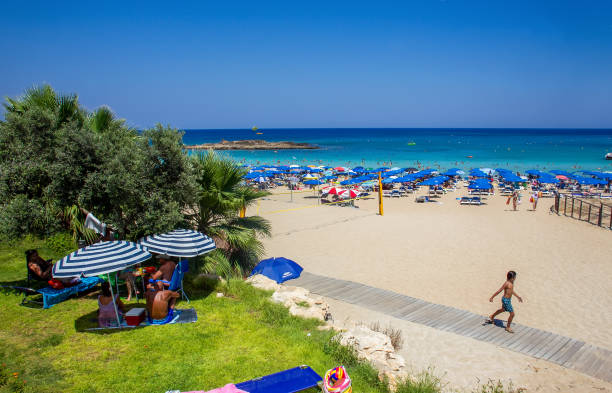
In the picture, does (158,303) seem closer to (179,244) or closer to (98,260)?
(179,244)

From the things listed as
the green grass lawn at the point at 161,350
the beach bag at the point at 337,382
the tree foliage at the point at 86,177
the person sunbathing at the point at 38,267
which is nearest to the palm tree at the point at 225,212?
the tree foliage at the point at 86,177

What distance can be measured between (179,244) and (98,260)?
1.37 metres

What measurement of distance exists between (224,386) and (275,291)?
3610 mm

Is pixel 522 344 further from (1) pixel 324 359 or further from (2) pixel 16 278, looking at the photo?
(2) pixel 16 278

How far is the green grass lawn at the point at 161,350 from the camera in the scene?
14.7 feet

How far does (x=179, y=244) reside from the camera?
644 centimetres

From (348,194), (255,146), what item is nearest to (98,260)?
(348,194)

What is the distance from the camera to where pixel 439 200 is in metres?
27.6

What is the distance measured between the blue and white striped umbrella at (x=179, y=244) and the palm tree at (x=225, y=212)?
1.32 meters

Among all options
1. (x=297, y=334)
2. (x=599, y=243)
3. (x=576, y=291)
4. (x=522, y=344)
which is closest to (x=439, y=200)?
(x=599, y=243)

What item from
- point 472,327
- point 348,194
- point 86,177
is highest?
point 86,177

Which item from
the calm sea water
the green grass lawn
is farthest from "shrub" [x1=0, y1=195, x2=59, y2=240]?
the calm sea water

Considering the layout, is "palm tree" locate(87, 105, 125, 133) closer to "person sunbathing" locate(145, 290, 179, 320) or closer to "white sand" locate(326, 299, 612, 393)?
"person sunbathing" locate(145, 290, 179, 320)

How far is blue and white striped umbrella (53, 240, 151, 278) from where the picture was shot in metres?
5.09
